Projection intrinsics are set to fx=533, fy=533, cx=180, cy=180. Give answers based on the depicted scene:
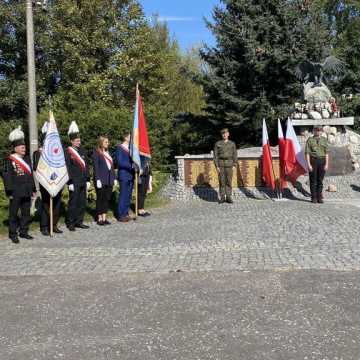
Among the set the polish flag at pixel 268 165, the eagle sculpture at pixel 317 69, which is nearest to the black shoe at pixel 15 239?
the polish flag at pixel 268 165

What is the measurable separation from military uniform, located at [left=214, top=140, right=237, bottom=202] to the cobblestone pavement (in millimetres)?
1144

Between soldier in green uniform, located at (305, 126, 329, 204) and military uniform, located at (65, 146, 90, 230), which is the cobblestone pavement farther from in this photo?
soldier in green uniform, located at (305, 126, 329, 204)

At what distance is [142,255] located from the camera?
700 centimetres

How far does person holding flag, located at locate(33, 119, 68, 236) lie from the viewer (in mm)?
8711

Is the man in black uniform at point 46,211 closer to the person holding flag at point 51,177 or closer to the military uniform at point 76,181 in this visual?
the person holding flag at point 51,177

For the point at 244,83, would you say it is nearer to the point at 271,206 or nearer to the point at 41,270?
the point at 271,206

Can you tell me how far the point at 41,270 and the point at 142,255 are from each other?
1.33 m

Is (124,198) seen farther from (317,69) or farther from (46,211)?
(317,69)

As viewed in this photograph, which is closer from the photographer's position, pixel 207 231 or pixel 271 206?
pixel 207 231

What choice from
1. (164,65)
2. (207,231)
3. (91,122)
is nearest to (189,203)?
(207,231)

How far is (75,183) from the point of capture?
9.18 m

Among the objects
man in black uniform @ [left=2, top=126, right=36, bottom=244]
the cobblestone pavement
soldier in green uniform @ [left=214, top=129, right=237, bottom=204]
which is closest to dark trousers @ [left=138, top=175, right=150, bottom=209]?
the cobblestone pavement

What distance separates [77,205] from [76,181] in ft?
1.38

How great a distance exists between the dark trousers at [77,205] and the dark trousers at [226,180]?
11.2ft
